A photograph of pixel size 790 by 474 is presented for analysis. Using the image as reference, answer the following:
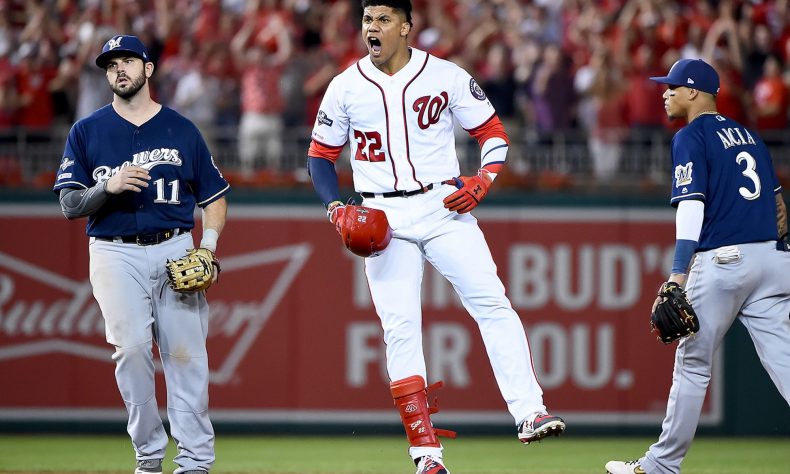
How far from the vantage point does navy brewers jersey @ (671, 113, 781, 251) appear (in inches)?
253

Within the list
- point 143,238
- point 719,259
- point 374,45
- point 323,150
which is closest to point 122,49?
point 143,238

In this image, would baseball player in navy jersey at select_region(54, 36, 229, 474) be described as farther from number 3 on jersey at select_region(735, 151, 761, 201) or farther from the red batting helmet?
number 3 on jersey at select_region(735, 151, 761, 201)

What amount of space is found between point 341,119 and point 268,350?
4.47 meters

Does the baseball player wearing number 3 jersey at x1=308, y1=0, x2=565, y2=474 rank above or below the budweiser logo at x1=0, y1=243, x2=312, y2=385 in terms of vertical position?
above

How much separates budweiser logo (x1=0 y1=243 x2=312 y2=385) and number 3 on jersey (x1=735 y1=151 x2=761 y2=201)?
17.1 ft

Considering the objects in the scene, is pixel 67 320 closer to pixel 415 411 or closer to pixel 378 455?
pixel 378 455

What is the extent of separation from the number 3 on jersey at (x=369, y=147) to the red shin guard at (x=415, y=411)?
1211 millimetres

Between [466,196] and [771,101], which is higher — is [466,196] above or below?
below

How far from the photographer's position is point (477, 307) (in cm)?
639

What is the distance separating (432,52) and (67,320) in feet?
15.6

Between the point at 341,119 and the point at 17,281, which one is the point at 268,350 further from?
the point at 341,119

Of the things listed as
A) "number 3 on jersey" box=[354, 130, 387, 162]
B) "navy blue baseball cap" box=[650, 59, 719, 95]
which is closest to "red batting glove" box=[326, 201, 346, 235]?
"number 3 on jersey" box=[354, 130, 387, 162]

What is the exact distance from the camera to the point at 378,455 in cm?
936

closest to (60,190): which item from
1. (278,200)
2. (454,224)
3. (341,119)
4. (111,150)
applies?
(111,150)
